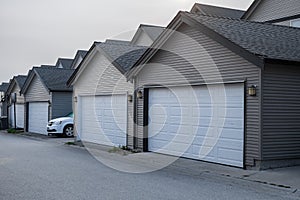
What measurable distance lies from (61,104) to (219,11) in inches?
438

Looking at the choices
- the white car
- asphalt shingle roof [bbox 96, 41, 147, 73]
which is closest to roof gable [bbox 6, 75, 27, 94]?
the white car

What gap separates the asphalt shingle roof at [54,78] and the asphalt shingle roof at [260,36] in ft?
50.6

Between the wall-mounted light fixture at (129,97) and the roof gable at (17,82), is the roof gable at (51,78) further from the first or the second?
the wall-mounted light fixture at (129,97)

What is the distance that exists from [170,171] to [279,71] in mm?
3888

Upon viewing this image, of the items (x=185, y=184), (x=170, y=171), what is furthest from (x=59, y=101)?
(x=185, y=184)

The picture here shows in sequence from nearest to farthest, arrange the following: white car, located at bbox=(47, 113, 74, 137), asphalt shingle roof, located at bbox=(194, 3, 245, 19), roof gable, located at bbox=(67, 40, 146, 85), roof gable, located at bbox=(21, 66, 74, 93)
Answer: roof gable, located at bbox=(67, 40, 146, 85)
white car, located at bbox=(47, 113, 74, 137)
asphalt shingle roof, located at bbox=(194, 3, 245, 19)
roof gable, located at bbox=(21, 66, 74, 93)

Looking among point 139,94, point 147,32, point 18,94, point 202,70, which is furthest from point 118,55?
point 18,94

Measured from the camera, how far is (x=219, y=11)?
28812mm

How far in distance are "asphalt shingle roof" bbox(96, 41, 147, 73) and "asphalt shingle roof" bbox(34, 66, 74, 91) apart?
339 inches

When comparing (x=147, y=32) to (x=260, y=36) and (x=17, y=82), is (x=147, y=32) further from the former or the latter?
(x=260, y=36)

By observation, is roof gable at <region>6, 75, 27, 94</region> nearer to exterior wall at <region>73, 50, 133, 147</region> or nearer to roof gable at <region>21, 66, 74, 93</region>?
roof gable at <region>21, 66, 74, 93</region>

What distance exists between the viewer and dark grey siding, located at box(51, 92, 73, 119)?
27.6m

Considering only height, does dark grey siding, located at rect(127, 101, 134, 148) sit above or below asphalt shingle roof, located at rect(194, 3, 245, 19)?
below

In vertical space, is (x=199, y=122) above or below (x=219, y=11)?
below
